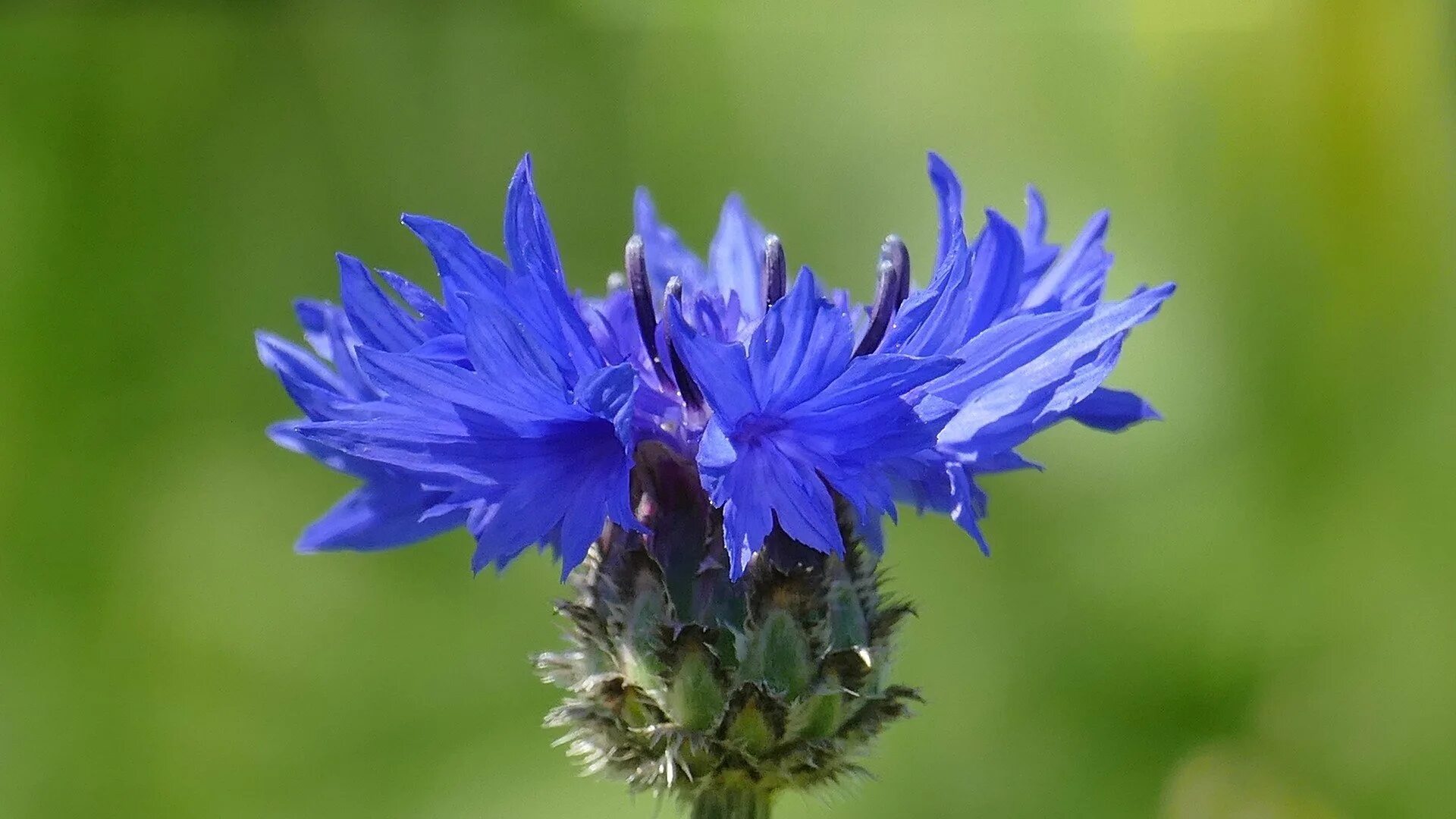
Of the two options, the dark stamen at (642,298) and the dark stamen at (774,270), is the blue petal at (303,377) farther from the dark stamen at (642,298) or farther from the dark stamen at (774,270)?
the dark stamen at (774,270)

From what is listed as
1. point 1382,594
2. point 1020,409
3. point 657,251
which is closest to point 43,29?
point 657,251

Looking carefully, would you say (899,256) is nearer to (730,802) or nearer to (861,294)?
(730,802)

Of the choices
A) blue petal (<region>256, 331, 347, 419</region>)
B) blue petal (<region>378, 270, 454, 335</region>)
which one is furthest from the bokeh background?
blue petal (<region>378, 270, 454, 335</region>)

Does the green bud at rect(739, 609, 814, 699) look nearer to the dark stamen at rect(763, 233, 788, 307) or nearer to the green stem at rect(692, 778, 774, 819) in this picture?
the green stem at rect(692, 778, 774, 819)

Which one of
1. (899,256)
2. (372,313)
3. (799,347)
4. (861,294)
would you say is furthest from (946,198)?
(861,294)

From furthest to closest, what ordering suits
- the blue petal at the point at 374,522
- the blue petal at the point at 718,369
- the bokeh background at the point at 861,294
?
the bokeh background at the point at 861,294 → the blue petal at the point at 374,522 → the blue petal at the point at 718,369

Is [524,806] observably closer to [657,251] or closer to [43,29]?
[657,251]

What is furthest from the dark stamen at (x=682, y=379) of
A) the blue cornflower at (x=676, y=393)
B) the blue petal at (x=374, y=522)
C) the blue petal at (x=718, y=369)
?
the blue petal at (x=374, y=522)
